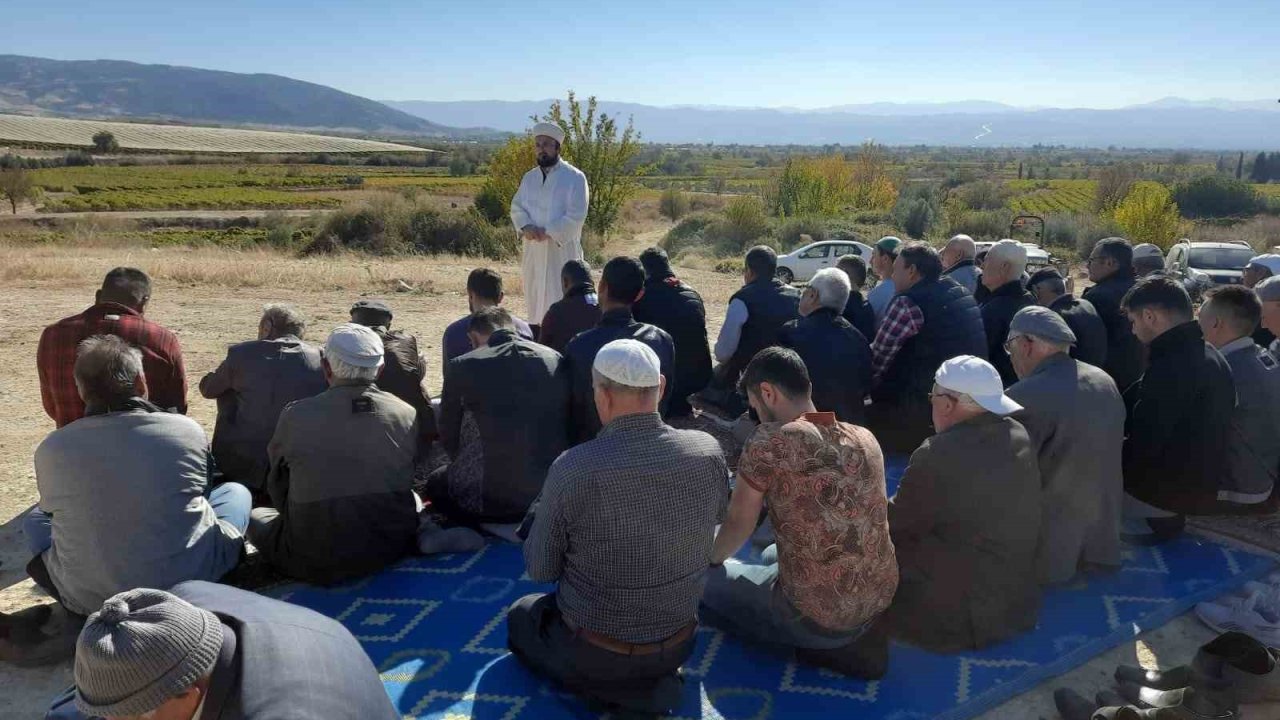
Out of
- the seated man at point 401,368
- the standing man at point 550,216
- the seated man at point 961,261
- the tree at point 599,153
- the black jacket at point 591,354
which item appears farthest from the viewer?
the tree at point 599,153

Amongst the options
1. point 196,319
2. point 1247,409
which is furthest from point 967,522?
point 196,319

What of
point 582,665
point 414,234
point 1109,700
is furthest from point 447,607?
point 414,234

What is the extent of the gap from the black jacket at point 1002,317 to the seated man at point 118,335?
457cm

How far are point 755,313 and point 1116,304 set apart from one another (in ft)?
7.36

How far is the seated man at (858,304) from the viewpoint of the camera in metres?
6.04

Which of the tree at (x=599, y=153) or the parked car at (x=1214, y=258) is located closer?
the parked car at (x=1214, y=258)

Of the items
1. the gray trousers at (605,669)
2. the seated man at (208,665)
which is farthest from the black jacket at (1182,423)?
the seated man at (208,665)

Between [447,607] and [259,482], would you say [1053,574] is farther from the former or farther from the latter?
[259,482]

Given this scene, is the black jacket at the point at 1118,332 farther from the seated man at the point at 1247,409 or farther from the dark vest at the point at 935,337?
the seated man at the point at 1247,409

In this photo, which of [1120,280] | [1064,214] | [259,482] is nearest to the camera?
Answer: [259,482]

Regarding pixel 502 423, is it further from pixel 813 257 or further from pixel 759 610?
pixel 813 257

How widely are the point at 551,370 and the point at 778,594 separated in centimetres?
150

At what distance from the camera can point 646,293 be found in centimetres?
582

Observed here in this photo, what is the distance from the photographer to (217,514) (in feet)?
11.8
